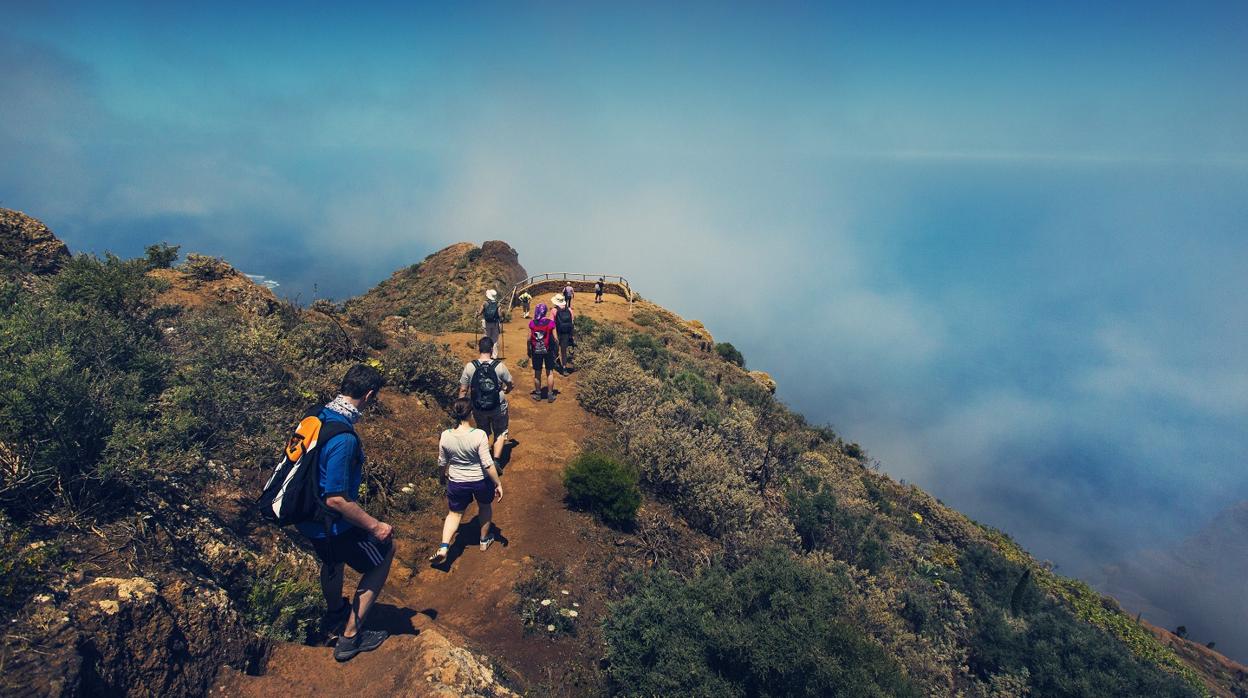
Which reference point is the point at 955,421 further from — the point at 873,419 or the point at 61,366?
the point at 61,366

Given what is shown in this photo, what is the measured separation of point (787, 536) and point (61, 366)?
882cm

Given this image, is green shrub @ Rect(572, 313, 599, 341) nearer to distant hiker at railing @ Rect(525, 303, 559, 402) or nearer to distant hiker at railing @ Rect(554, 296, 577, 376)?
distant hiker at railing @ Rect(554, 296, 577, 376)

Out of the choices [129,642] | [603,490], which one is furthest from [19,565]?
[603,490]

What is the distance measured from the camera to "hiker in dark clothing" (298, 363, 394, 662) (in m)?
3.67

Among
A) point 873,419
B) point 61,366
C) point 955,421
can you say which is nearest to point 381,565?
point 61,366

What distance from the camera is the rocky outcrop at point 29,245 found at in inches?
348

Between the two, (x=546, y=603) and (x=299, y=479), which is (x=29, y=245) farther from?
(x=546, y=603)

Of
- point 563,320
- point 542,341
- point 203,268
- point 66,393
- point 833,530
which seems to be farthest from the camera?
point 563,320

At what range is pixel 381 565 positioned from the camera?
4184 mm

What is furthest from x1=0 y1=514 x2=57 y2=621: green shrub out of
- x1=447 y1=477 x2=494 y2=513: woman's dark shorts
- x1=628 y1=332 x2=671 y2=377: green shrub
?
x1=628 y1=332 x2=671 y2=377: green shrub

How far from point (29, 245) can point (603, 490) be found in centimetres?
1070

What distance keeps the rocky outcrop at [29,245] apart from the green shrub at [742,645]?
10.9 m

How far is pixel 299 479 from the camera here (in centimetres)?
363

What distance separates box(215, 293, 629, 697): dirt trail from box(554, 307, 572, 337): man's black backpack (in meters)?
2.96
